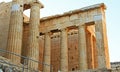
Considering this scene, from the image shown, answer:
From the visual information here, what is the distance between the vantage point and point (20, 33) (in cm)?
2189

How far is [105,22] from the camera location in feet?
79.4

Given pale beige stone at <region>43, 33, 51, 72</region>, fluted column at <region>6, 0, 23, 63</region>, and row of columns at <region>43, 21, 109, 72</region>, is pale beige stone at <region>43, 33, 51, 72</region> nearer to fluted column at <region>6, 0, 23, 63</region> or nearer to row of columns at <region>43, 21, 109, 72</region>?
row of columns at <region>43, 21, 109, 72</region>

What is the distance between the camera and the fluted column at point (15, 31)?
2086cm

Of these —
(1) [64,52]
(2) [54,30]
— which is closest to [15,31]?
(1) [64,52]

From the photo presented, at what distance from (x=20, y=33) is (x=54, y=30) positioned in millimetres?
5502

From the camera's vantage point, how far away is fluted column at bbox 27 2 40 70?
71.4 ft

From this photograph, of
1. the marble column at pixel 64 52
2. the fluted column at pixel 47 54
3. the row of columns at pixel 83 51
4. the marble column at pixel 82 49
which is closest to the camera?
the row of columns at pixel 83 51

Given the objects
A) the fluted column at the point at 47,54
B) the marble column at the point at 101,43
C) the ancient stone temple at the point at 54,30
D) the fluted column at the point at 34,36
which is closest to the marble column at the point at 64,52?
the ancient stone temple at the point at 54,30

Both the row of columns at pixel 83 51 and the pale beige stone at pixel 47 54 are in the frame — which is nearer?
the row of columns at pixel 83 51

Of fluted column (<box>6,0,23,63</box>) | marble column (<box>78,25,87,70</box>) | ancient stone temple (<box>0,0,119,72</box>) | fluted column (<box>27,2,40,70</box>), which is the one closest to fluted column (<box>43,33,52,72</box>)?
ancient stone temple (<box>0,0,119,72</box>)

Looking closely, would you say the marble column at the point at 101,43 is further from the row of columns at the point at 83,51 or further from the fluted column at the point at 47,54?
the fluted column at the point at 47,54

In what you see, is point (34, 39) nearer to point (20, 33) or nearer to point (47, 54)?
point (20, 33)

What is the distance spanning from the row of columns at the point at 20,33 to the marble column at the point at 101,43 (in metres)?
5.75

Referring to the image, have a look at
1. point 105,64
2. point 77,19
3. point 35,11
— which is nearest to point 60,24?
point 77,19
